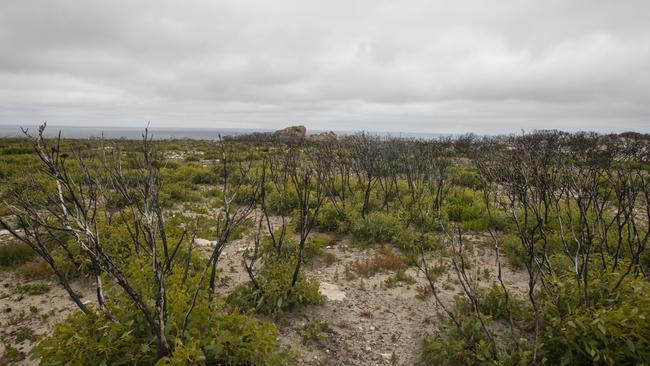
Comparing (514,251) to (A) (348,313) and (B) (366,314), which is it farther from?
(A) (348,313)

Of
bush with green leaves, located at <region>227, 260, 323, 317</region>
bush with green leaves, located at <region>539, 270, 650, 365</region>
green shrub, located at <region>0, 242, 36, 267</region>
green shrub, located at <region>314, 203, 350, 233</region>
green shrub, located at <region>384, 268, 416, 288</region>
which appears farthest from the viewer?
green shrub, located at <region>314, 203, 350, 233</region>

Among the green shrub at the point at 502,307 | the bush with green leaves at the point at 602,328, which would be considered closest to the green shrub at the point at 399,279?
the green shrub at the point at 502,307

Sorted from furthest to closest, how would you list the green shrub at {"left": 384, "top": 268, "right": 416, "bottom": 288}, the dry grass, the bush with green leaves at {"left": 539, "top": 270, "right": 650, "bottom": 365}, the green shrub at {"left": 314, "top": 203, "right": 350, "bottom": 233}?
the green shrub at {"left": 314, "top": 203, "right": 350, "bottom": 233} → the dry grass → the green shrub at {"left": 384, "top": 268, "right": 416, "bottom": 288} → the bush with green leaves at {"left": 539, "top": 270, "right": 650, "bottom": 365}

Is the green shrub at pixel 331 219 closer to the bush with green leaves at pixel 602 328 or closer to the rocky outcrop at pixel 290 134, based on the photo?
the bush with green leaves at pixel 602 328

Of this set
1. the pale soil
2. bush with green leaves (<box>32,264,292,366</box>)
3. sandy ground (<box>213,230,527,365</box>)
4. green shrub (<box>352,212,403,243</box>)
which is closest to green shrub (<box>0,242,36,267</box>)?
the pale soil

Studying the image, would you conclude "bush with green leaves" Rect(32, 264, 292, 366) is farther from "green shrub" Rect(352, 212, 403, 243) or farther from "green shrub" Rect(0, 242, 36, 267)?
"green shrub" Rect(352, 212, 403, 243)

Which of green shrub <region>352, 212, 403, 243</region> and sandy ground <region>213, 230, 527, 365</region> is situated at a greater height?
green shrub <region>352, 212, 403, 243</region>

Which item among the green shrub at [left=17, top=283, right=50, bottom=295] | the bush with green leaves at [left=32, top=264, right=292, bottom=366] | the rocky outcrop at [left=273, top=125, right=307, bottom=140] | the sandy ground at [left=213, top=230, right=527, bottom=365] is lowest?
the sandy ground at [left=213, top=230, right=527, bottom=365]

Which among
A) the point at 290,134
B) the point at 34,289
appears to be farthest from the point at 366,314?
the point at 290,134

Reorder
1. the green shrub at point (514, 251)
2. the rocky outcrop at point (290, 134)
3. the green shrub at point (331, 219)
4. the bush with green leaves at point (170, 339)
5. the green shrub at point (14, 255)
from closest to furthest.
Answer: the bush with green leaves at point (170, 339)
the green shrub at point (14, 255)
the green shrub at point (514, 251)
the green shrub at point (331, 219)
the rocky outcrop at point (290, 134)

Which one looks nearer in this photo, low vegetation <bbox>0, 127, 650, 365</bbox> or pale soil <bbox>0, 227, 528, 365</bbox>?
low vegetation <bbox>0, 127, 650, 365</bbox>

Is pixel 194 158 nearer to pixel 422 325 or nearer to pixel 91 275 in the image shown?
pixel 91 275

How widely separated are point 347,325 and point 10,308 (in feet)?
16.3

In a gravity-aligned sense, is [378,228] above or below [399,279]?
above
